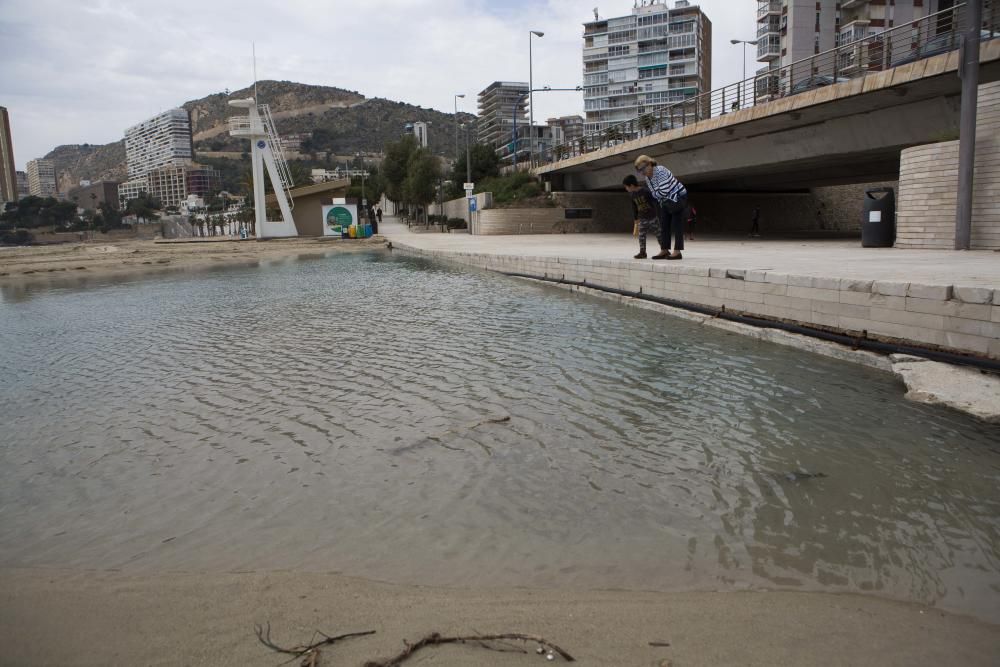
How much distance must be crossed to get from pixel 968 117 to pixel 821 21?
214 ft

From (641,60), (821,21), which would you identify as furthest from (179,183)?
(821,21)

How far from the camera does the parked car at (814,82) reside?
2058 centimetres

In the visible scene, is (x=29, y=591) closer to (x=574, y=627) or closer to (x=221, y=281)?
(x=574, y=627)

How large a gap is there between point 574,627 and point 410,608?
27.8 inches

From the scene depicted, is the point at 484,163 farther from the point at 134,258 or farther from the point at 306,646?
the point at 306,646

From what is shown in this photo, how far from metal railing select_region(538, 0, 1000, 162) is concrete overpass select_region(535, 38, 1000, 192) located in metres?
0.68

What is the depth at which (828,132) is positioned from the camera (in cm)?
2217

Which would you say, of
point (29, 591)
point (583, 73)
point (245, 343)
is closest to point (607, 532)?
point (29, 591)

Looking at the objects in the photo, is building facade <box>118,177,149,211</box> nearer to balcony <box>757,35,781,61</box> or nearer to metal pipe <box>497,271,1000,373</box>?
balcony <box>757,35,781,61</box>

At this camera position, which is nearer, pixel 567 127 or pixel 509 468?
pixel 509 468

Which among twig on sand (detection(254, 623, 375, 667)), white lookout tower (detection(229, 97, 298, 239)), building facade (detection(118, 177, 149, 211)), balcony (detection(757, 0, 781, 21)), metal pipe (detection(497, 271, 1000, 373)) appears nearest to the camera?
twig on sand (detection(254, 623, 375, 667))

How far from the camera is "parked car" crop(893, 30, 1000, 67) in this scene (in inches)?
632

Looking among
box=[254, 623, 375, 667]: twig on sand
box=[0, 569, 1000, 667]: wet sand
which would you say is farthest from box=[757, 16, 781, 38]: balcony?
box=[254, 623, 375, 667]: twig on sand

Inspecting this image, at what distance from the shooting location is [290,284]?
1933 centimetres
